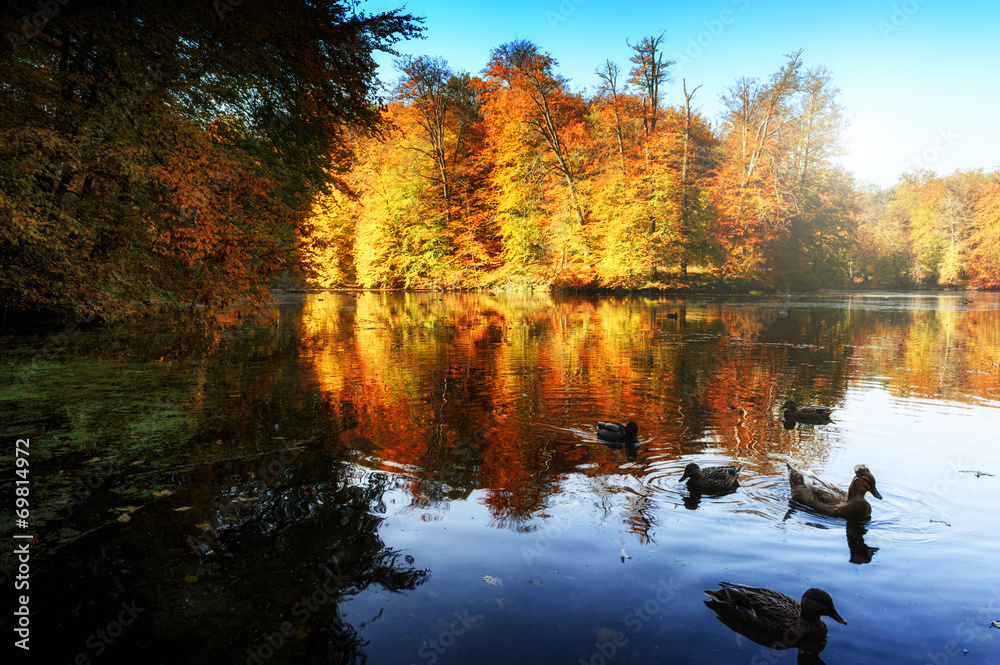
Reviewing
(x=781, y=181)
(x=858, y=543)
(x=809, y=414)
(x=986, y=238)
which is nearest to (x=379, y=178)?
(x=781, y=181)

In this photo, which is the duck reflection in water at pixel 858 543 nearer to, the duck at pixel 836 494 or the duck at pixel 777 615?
the duck at pixel 836 494

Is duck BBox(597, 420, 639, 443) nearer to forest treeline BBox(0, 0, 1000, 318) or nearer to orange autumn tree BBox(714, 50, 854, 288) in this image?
forest treeline BBox(0, 0, 1000, 318)

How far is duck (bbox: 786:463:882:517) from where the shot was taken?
205 inches

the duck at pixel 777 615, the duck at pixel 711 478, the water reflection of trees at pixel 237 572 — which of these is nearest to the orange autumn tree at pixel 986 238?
the duck at pixel 711 478

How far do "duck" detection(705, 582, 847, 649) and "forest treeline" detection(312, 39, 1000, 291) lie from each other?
32202 mm

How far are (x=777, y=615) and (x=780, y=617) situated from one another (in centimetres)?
2

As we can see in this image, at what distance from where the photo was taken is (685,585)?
163 inches

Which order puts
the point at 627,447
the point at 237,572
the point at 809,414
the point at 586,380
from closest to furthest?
the point at 237,572
the point at 627,447
the point at 809,414
the point at 586,380

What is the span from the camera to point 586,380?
37.2 ft

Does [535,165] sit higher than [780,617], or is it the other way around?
[535,165]

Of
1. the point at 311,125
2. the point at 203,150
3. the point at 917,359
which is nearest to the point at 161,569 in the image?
the point at 203,150

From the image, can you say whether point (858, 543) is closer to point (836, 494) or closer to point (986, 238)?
point (836, 494)

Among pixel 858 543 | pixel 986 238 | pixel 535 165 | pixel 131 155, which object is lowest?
pixel 858 543

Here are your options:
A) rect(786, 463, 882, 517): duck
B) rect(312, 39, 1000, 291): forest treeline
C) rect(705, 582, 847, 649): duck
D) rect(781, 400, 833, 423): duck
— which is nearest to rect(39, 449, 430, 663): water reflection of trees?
rect(705, 582, 847, 649): duck
